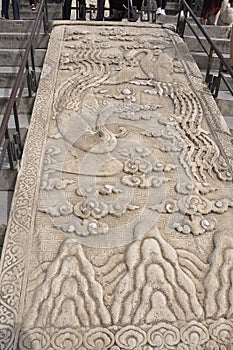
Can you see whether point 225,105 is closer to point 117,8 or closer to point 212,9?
point 212,9

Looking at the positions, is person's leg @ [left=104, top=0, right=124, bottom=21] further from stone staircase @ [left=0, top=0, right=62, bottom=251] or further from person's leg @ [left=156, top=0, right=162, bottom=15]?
stone staircase @ [left=0, top=0, right=62, bottom=251]

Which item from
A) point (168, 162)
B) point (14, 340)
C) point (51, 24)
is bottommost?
point (14, 340)

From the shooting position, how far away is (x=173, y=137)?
3.10 m

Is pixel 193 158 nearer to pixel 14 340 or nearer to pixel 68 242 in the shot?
pixel 68 242

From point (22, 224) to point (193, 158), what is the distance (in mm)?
1471

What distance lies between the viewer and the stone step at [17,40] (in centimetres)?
461

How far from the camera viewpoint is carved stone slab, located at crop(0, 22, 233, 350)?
1.87 m

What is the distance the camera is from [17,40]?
4.65 metres

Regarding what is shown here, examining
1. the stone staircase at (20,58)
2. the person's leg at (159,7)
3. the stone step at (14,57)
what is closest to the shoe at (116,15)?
the person's leg at (159,7)

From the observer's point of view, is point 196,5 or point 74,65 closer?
point 74,65

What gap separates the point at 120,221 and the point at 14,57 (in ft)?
9.82

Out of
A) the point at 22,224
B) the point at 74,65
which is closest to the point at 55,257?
the point at 22,224

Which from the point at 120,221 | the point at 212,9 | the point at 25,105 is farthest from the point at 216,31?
the point at 120,221

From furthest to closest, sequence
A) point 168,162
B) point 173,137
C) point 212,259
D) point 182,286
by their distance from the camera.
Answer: point 173,137 < point 168,162 < point 212,259 < point 182,286
